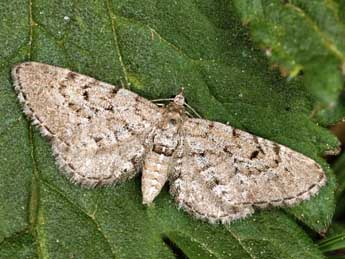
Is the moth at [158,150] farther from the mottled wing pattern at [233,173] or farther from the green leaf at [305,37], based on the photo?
the green leaf at [305,37]

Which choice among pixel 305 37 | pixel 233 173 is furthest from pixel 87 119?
pixel 305 37

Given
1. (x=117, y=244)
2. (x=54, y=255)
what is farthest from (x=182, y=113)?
(x=54, y=255)

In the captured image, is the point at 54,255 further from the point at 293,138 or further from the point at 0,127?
the point at 293,138

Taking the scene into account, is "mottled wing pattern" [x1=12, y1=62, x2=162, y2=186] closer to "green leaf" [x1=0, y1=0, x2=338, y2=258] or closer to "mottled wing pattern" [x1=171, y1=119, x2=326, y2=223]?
"green leaf" [x1=0, y1=0, x2=338, y2=258]

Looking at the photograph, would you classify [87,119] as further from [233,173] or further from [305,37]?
[305,37]

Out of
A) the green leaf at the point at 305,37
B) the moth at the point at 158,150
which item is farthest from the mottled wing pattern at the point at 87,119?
the green leaf at the point at 305,37
